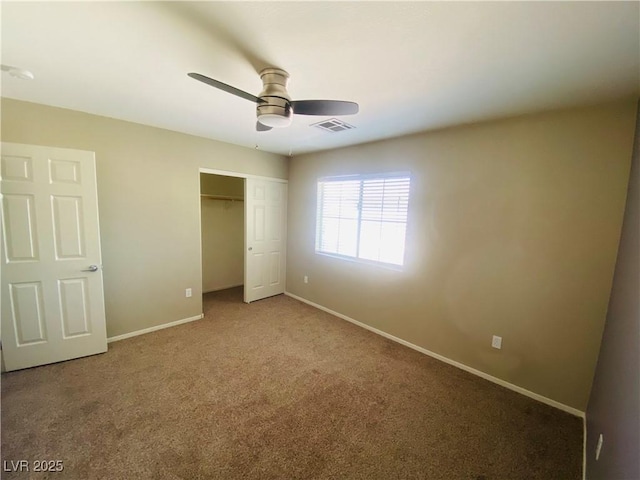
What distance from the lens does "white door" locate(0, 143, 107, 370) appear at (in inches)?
86.0

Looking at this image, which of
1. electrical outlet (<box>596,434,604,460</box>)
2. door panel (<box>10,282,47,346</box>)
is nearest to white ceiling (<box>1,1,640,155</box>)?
door panel (<box>10,282,47,346</box>)

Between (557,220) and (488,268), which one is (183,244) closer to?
(488,268)

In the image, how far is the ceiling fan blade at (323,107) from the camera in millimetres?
1550

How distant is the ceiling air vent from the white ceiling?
394mm

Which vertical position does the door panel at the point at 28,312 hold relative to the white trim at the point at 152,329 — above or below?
above

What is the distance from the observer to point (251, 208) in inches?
155

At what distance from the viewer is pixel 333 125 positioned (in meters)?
2.62

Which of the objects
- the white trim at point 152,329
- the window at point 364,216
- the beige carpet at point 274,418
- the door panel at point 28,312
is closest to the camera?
the beige carpet at point 274,418

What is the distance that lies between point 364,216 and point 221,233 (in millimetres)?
2774

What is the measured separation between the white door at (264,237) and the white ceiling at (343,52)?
72.4 inches

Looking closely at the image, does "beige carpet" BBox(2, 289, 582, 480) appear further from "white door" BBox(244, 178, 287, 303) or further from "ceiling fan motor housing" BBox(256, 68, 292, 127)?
"ceiling fan motor housing" BBox(256, 68, 292, 127)

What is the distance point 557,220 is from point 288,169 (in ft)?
11.7

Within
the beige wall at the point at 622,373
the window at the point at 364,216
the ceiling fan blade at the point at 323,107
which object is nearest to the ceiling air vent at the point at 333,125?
the window at the point at 364,216

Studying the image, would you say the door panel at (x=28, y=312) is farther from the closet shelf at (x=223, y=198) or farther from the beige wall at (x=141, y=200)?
the closet shelf at (x=223, y=198)
